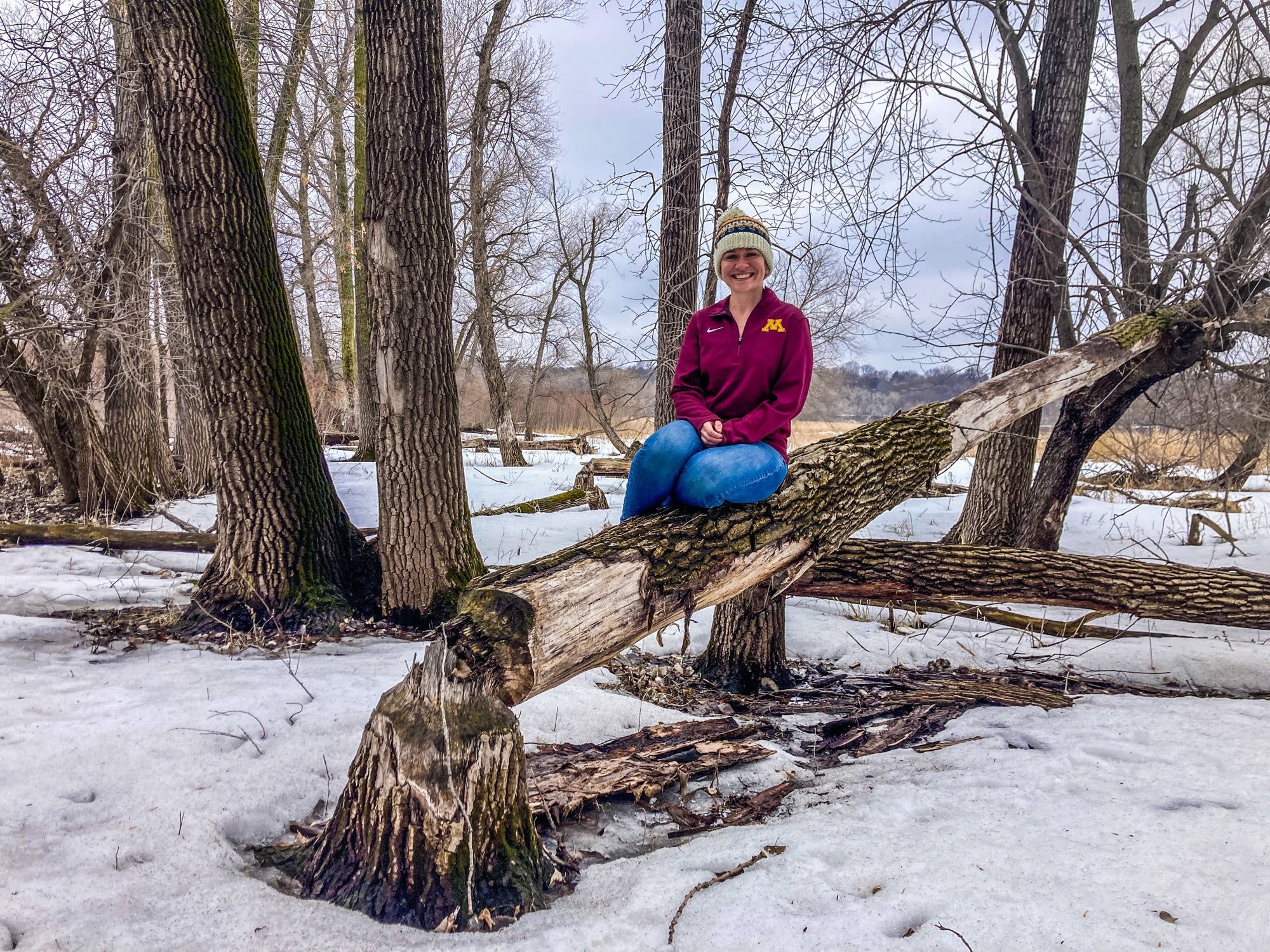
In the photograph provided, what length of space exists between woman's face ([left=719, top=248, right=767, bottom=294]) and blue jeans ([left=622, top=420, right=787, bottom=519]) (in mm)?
681

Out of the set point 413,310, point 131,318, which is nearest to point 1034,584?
point 413,310

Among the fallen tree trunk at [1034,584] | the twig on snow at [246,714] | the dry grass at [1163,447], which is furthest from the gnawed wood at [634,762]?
the dry grass at [1163,447]

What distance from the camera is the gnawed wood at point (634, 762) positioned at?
109 inches

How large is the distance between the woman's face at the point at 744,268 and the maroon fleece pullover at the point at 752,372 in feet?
0.32

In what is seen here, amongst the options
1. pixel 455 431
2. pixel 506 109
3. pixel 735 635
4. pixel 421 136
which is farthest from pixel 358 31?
pixel 735 635

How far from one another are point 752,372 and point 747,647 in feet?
6.85

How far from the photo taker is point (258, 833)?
250 centimetres

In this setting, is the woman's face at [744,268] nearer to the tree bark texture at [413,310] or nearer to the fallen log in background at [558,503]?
the tree bark texture at [413,310]

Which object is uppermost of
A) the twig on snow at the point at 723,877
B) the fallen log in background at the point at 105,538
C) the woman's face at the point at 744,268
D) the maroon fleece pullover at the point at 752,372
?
the woman's face at the point at 744,268

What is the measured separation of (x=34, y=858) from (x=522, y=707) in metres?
2.00

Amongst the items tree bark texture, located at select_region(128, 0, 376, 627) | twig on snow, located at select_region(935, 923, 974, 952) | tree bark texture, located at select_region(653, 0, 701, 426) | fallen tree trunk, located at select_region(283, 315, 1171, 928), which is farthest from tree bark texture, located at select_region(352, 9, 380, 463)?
twig on snow, located at select_region(935, 923, 974, 952)

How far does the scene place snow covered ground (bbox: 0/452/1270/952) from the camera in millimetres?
1931

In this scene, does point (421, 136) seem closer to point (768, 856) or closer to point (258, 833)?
point (258, 833)

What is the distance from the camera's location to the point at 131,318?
6.42m
